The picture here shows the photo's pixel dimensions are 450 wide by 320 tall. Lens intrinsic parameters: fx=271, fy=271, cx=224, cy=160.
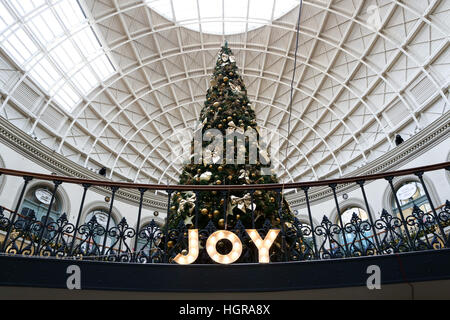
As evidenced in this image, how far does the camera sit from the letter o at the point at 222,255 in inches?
139

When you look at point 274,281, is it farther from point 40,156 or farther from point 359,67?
point 359,67

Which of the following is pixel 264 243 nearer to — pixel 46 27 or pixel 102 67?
pixel 46 27

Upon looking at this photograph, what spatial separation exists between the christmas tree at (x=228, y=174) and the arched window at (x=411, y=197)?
12.1 m

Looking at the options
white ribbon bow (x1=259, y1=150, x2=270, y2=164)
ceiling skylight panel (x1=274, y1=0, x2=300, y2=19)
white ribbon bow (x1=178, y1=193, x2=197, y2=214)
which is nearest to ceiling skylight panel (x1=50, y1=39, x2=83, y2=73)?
ceiling skylight panel (x1=274, y1=0, x2=300, y2=19)

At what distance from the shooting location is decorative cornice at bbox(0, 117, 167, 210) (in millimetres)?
13445

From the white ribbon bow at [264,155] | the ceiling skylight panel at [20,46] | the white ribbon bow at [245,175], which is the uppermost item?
the ceiling skylight panel at [20,46]

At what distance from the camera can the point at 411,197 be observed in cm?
1425

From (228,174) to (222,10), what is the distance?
622 inches

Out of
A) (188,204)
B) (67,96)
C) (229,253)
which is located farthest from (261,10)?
(229,253)

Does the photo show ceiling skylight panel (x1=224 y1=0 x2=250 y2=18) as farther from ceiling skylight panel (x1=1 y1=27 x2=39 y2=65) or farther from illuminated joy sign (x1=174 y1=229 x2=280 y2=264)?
illuminated joy sign (x1=174 y1=229 x2=280 y2=264)

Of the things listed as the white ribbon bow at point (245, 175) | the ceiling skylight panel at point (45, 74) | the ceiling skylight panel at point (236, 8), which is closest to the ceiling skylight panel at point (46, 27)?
the ceiling skylight panel at point (45, 74)

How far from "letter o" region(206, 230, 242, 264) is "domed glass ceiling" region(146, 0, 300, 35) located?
1629cm

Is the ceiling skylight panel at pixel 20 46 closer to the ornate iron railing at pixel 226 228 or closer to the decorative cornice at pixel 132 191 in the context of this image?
the decorative cornice at pixel 132 191
